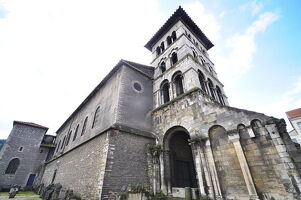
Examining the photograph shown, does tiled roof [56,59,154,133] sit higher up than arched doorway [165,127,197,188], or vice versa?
tiled roof [56,59,154,133]

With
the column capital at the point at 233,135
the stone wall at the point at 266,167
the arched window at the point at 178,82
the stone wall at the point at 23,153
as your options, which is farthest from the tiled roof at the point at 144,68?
the stone wall at the point at 23,153

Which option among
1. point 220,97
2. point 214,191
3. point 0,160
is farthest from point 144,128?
point 0,160

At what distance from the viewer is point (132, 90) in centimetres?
1052

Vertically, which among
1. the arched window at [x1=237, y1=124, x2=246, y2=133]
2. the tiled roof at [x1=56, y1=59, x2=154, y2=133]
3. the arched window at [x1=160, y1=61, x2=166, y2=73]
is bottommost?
the arched window at [x1=237, y1=124, x2=246, y2=133]

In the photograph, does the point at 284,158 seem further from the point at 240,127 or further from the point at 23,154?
the point at 23,154

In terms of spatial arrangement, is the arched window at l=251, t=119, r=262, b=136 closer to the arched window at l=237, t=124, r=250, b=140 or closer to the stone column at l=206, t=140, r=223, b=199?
the arched window at l=237, t=124, r=250, b=140

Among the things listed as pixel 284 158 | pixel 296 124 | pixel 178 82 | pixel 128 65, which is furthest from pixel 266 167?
pixel 296 124

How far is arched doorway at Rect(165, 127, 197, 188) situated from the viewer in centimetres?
855

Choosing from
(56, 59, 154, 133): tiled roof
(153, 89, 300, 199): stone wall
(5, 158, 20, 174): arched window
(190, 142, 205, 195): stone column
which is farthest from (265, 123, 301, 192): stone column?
(5, 158, 20, 174): arched window

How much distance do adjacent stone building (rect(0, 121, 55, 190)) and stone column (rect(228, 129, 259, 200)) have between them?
27.7m

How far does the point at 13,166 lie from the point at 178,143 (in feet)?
85.8

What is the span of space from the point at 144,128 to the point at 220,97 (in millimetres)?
7473

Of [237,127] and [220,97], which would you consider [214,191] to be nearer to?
[237,127]

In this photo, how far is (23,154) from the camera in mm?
21922
